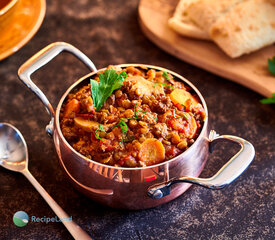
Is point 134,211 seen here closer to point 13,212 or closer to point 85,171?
point 85,171

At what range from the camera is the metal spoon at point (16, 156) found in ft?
7.18

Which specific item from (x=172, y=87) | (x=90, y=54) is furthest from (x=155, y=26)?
(x=172, y=87)

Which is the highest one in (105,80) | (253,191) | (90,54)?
(105,80)

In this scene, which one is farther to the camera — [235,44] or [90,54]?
[90,54]

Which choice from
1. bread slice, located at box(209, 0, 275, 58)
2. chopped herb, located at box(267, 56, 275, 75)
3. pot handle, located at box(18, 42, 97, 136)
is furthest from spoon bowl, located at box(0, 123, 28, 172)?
chopped herb, located at box(267, 56, 275, 75)

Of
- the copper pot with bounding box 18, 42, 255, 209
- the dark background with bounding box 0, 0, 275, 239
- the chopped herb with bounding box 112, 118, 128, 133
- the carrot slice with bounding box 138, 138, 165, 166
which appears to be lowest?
the dark background with bounding box 0, 0, 275, 239

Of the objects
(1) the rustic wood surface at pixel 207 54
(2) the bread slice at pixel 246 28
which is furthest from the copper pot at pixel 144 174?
(2) the bread slice at pixel 246 28

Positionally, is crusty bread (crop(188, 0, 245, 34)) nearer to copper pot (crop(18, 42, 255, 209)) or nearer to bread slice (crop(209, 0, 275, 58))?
bread slice (crop(209, 0, 275, 58))

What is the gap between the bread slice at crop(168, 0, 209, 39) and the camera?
10.4 feet

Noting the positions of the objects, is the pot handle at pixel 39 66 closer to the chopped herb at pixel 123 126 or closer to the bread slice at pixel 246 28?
the chopped herb at pixel 123 126

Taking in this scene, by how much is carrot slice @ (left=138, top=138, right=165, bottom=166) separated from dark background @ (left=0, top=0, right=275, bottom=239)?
41 centimetres

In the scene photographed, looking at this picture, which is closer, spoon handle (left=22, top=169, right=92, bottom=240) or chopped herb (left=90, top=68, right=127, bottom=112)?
spoon handle (left=22, top=169, right=92, bottom=240)

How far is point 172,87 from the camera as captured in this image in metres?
2.28

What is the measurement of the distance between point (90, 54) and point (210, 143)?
Answer: 1.59 metres
